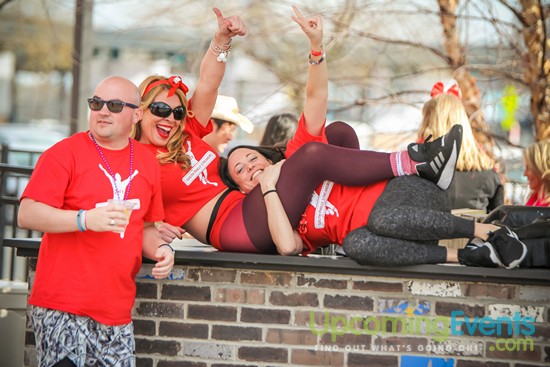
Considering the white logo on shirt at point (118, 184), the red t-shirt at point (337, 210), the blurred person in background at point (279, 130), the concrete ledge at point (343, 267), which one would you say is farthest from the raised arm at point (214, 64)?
the blurred person in background at point (279, 130)

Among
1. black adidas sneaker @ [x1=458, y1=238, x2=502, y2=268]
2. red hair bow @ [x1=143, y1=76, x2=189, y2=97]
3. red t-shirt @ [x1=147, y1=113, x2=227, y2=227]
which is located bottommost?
black adidas sneaker @ [x1=458, y1=238, x2=502, y2=268]

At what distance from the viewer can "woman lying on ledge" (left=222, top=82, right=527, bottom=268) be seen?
4051 millimetres

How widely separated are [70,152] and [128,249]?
1.59 feet

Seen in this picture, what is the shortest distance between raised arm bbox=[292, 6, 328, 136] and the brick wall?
0.87 metres

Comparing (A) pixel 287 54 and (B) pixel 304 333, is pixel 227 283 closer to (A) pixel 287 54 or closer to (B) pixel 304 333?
(B) pixel 304 333

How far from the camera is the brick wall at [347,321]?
162 inches

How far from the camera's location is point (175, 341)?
4234 millimetres

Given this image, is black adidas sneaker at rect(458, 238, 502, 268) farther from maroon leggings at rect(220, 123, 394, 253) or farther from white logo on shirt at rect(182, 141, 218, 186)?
white logo on shirt at rect(182, 141, 218, 186)

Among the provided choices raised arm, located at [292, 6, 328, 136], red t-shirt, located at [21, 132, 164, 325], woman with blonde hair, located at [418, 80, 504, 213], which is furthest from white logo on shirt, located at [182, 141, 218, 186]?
woman with blonde hair, located at [418, 80, 504, 213]

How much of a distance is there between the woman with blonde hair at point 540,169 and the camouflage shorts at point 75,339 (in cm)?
299

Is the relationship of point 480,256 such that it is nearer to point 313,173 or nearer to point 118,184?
point 313,173

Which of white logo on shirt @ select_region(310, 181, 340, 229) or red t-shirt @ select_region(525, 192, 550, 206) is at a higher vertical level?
red t-shirt @ select_region(525, 192, 550, 206)

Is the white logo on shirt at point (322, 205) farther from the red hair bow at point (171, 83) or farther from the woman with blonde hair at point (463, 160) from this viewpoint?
the woman with blonde hair at point (463, 160)

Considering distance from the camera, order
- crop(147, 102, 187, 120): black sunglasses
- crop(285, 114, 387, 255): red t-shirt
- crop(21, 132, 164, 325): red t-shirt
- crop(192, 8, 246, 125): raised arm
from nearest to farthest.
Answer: crop(21, 132, 164, 325): red t-shirt, crop(285, 114, 387, 255): red t-shirt, crop(147, 102, 187, 120): black sunglasses, crop(192, 8, 246, 125): raised arm
